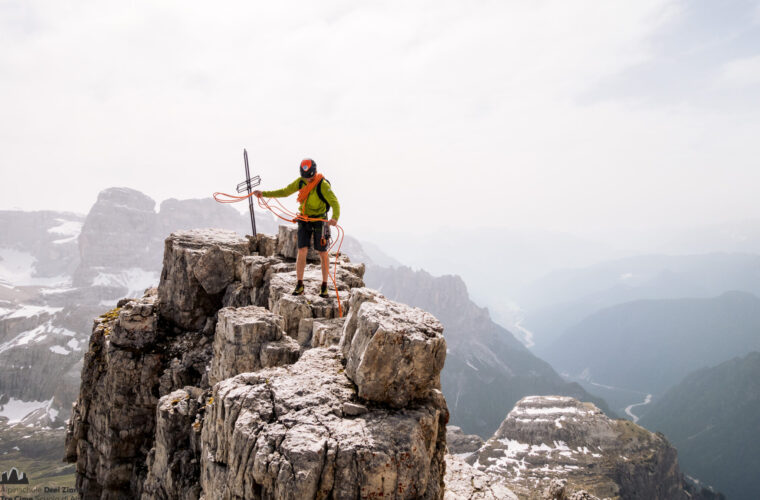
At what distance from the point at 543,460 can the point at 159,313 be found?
506 ft

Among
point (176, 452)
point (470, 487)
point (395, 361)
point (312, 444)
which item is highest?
point (395, 361)

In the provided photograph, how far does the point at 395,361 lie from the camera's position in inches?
400

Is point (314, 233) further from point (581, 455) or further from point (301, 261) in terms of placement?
point (581, 455)

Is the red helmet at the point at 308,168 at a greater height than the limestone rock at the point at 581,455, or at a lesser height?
greater

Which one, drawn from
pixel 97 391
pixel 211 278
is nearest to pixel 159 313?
pixel 211 278

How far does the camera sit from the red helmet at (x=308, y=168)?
1677cm

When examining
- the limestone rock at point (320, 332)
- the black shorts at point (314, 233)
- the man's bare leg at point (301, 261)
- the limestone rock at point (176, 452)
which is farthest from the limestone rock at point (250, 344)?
the black shorts at point (314, 233)

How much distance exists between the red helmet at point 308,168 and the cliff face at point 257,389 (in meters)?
5.66

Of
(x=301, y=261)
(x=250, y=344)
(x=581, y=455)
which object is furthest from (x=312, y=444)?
(x=581, y=455)

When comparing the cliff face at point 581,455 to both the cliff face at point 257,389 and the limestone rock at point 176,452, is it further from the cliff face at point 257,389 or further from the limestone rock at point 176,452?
the limestone rock at point 176,452

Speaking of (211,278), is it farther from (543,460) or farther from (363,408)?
(543,460)

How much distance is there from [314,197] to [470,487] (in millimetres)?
13998

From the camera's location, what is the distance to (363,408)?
32.7ft

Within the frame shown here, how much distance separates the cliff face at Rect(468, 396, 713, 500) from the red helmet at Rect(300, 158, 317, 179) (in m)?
129
